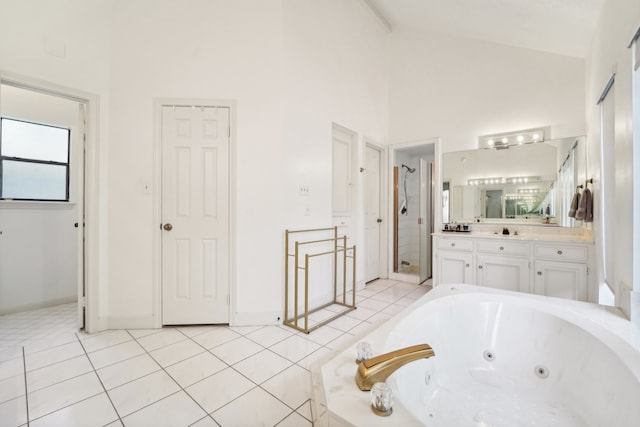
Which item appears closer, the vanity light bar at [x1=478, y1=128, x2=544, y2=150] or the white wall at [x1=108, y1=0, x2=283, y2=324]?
the white wall at [x1=108, y1=0, x2=283, y2=324]

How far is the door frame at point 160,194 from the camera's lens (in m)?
2.39

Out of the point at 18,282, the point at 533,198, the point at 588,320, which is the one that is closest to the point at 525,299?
the point at 588,320

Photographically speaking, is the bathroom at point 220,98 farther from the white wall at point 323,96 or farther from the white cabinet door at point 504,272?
the white cabinet door at point 504,272

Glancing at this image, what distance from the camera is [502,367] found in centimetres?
166

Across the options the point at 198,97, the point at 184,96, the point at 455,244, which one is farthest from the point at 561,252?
the point at 184,96

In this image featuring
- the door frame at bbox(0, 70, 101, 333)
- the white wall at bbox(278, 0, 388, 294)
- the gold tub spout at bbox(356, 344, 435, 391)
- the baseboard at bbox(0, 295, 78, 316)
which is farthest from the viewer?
the baseboard at bbox(0, 295, 78, 316)

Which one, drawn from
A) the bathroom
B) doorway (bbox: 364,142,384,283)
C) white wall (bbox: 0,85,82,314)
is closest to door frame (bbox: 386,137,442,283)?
doorway (bbox: 364,142,384,283)

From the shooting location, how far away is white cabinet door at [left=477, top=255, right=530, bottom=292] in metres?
2.75

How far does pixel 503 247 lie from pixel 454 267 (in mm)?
548

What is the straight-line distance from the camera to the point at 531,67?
3.06m

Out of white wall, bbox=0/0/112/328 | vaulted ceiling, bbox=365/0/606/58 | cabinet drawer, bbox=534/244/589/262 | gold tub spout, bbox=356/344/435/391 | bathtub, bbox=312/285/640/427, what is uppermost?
vaulted ceiling, bbox=365/0/606/58

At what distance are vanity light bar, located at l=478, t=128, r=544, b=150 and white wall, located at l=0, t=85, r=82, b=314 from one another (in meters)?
4.61

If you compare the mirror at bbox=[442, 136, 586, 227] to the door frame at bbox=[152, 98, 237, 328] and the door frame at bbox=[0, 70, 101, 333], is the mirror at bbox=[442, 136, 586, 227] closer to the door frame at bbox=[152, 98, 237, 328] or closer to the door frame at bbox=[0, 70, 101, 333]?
the door frame at bbox=[152, 98, 237, 328]

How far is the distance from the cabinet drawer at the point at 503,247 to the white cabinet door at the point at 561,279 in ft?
0.54
